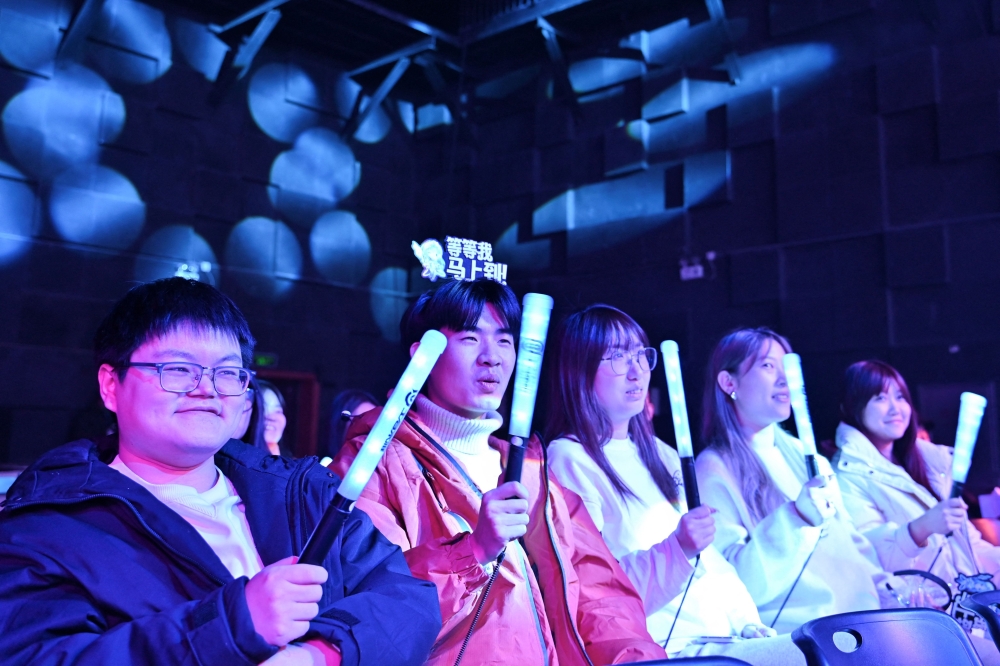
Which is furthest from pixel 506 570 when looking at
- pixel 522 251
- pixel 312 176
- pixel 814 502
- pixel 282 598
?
pixel 312 176

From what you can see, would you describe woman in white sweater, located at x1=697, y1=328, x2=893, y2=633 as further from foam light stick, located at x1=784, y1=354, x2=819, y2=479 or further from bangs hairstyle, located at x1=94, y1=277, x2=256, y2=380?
bangs hairstyle, located at x1=94, y1=277, x2=256, y2=380

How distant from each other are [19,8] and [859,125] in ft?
16.8

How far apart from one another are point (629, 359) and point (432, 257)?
0.66 meters

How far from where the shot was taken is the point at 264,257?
6078mm

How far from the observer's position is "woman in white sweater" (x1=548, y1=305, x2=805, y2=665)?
75.1 inches

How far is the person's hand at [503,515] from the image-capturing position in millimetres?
1295

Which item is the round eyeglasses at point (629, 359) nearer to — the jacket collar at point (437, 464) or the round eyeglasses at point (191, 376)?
the jacket collar at point (437, 464)

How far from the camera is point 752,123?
5242 mm

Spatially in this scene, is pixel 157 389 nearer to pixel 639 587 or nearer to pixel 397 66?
pixel 639 587

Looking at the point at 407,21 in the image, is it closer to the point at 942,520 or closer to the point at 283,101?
the point at 283,101

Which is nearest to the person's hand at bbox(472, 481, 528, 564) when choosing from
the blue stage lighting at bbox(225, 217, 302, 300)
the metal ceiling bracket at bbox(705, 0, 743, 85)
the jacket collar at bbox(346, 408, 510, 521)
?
the jacket collar at bbox(346, 408, 510, 521)

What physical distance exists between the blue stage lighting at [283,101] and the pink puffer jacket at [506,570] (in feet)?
16.6

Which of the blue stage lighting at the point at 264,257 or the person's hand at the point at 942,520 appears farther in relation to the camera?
the blue stage lighting at the point at 264,257

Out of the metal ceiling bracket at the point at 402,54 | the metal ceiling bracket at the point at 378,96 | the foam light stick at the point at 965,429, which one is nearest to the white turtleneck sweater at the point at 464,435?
the foam light stick at the point at 965,429
